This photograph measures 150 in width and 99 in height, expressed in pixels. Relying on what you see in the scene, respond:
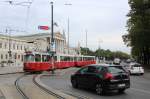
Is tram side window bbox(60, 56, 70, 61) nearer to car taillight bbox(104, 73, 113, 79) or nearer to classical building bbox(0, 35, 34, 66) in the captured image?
car taillight bbox(104, 73, 113, 79)

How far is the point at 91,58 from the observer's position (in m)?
75.6

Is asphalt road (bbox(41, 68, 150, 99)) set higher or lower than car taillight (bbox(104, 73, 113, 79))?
lower

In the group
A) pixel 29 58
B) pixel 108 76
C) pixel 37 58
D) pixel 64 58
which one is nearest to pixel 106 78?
pixel 108 76

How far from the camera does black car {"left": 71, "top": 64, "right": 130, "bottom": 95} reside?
57.5 feet

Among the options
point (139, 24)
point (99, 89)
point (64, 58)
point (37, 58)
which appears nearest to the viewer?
point (99, 89)

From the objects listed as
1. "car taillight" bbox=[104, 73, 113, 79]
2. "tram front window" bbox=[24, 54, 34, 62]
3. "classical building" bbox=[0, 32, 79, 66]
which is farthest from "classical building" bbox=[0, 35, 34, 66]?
"car taillight" bbox=[104, 73, 113, 79]

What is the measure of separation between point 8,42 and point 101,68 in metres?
98.4

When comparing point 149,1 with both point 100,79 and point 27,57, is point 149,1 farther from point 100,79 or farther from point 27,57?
point 100,79

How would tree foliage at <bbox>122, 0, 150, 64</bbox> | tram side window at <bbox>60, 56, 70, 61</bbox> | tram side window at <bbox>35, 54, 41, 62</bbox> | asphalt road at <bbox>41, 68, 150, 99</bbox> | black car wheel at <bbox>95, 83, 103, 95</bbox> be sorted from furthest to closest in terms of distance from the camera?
1. tree foliage at <bbox>122, 0, 150, 64</bbox>
2. tram side window at <bbox>60, 56, 70, 61</bbox>
3. tram side window at <bbox>35, 54, 41, 62</bbox>
4. black car wheel at <bbox>95, 83, 103, 95</bbox>
5. asphalt road at <bbox>41, 68, 150, 99</bbox>

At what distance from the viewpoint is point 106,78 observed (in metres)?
17.5

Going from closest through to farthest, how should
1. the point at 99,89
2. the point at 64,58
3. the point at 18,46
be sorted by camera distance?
the point at 99,89 → the point at 64,58 → the point at 18,46

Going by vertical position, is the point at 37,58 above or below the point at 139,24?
below

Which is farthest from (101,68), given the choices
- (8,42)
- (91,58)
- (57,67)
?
(8,42)

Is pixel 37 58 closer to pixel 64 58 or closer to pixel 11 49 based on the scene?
pixel 64 58
